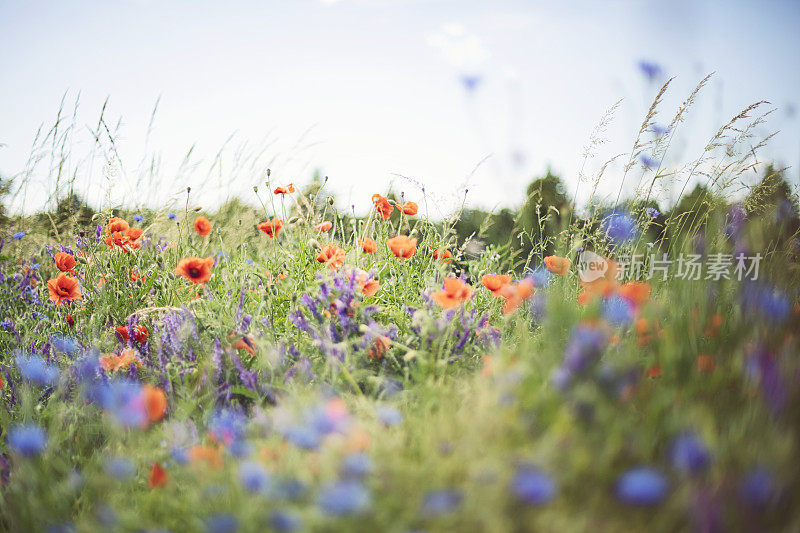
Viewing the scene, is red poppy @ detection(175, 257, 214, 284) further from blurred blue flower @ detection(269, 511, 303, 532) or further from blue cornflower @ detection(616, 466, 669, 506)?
blue cornflower @ detection(616, 466, 669, 506)

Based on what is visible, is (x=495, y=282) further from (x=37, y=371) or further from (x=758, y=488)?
(x=37, y=371)

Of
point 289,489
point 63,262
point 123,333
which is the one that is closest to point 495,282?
point 289,489

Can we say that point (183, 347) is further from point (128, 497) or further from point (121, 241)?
point (121, 241)

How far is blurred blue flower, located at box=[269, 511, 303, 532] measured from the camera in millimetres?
702

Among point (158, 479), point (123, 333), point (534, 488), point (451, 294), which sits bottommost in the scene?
point (158, 479)

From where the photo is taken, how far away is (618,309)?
3.86ft

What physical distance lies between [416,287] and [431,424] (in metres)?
1.25

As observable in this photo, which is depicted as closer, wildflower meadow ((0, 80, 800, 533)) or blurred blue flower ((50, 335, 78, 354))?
wildflower meadow ((0, 80, 800, 533))

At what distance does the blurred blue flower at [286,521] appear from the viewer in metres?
0.70

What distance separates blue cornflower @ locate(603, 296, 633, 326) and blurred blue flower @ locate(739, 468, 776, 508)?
1.45ft

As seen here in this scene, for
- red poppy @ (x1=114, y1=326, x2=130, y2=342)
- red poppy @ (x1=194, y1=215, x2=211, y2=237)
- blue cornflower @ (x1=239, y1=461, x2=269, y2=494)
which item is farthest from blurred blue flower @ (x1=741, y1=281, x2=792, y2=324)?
red poppy @ (x1=114, y1=326, x2=130, y2=342)

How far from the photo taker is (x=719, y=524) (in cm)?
70

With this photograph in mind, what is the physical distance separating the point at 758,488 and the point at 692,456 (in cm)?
10

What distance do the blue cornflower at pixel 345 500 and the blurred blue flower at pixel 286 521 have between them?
5 centimetres
